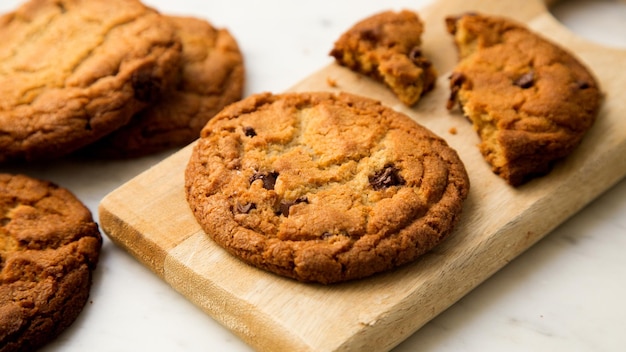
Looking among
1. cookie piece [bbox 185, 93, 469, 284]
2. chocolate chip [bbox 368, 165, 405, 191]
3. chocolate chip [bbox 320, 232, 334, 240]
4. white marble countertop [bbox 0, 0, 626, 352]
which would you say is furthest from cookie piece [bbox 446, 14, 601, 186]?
chocolate chip [bbox 320, 232, 334, 240]

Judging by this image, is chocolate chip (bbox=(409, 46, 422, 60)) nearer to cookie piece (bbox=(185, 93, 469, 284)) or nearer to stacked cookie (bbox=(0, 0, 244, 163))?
cookie piece (bbox=(185, 93, 469, 284))

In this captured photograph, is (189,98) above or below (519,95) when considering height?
below

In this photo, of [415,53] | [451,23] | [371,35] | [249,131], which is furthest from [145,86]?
[451,23]

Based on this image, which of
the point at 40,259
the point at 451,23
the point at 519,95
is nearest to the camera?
the point at 40,259

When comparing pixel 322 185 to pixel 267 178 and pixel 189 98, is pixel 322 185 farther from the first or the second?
pixel 189 98

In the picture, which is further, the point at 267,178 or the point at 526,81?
the point at 526,81

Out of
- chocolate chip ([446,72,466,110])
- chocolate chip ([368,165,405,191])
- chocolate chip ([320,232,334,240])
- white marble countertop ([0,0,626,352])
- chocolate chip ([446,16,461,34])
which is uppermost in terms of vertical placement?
chocolate chip ([446,16,461,34])
